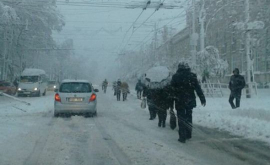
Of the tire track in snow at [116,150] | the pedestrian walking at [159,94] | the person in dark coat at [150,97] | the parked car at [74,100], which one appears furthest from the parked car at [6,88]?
the tire track in snow at [116,150]

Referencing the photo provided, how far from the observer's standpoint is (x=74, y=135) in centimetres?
954

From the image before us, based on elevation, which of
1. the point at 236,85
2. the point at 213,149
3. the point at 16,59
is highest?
the point at 16,59

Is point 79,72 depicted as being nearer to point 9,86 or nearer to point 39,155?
point 9,86

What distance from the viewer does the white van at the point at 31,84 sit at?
113ft

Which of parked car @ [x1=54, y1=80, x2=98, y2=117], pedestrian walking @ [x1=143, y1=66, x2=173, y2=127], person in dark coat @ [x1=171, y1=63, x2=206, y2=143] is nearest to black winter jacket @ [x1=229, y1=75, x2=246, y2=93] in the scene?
pedestrian walking @ [x1=143, y1=66, x2=173, y2=127]

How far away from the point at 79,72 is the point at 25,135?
129 m

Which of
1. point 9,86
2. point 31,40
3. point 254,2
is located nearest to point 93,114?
point 254,2

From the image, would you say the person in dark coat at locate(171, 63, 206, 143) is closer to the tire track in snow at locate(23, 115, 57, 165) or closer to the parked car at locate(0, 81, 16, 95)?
the tire track in snow at locate(23, 115, 57, 165)

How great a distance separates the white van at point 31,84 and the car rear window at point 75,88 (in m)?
21.1

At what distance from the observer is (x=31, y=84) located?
34969 millimetres

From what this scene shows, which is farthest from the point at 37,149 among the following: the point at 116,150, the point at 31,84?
the point at 31,84

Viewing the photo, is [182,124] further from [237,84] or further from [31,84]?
[31,84]

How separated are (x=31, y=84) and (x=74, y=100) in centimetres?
2213

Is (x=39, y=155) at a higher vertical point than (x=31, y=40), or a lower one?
lower
